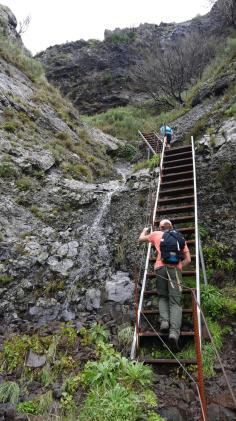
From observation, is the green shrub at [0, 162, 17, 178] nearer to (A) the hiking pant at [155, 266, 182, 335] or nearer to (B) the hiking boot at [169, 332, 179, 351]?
(A) the hiking pant at [155, 266, 182, 335]

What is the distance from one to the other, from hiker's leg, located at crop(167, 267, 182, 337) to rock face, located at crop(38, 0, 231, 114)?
25.1 meters

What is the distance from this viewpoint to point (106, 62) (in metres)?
36.3

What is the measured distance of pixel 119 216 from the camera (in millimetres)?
10602

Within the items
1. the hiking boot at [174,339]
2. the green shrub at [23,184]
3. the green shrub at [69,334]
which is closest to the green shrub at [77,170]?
the green shrub at [23,184]

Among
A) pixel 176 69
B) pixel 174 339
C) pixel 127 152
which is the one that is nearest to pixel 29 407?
pixel 174 339

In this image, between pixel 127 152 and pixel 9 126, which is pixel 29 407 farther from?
pixel 127 152

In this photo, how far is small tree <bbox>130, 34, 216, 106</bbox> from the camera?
26.8 m

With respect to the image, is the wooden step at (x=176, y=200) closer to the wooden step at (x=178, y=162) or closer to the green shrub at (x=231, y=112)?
the wooden step at (x=178, y=162)

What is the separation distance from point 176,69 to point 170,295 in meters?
23.5

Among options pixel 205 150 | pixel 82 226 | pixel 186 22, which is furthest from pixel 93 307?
pixel 186 22

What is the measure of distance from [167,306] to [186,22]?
129 ft

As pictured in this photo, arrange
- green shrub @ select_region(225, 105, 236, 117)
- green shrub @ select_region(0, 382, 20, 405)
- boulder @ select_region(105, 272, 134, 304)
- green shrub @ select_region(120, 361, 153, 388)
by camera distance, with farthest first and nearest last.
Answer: green shrub @ select_region(225, 105, 236, 117) → boulder @ select_region(105, 272, 134, 304) → green shrub @ select_region(0, 382, 20, 405) → green shrub @ select_region(120, 361, 153, 388)

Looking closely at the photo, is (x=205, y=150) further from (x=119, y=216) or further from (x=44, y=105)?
(x=44, y=105)

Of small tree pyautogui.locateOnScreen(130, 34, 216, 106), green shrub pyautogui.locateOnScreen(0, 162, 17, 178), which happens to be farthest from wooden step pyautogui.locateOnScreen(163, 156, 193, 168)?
small tree pyautogui.locateOnScreen(130, 34, 216, 106)
